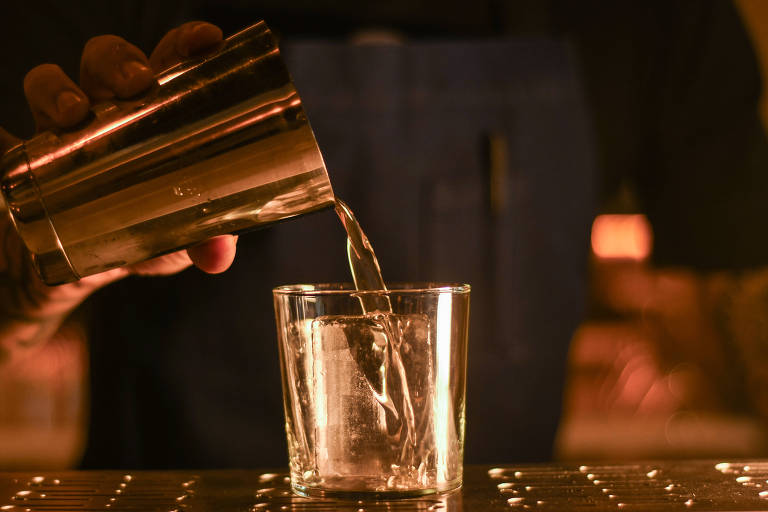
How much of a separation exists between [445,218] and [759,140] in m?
0.78

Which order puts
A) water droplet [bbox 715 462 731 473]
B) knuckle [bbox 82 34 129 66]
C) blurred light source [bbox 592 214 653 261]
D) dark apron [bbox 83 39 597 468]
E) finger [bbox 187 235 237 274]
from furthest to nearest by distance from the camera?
1. blurred light source [bbox 592 214 653 261]
2. dark apron [bbox 83 39 597 468]
3. finger [bbox 187 235 237 274]
4. knuckle [bbox 82 34 129 66]
5. water droplet [bbox 715 462 731 473]

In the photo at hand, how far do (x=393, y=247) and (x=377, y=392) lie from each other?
88 cm

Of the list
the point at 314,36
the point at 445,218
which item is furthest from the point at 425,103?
the point at 314,36

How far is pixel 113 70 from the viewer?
2.62 ft

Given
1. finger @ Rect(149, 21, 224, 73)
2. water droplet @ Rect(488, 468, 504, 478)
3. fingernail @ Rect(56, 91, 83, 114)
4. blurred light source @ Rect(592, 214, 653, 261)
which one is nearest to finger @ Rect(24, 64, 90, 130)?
fingernail @ Rect(56, 91, 83, 114)

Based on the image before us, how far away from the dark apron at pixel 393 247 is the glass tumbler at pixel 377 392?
84 cm

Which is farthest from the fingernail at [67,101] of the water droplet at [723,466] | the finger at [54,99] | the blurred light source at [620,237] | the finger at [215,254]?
the blurred light source at [620,237]

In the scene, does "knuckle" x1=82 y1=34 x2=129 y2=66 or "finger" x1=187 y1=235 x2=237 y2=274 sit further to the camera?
"finger" x1=187 y1=235 x2=237 y2=274

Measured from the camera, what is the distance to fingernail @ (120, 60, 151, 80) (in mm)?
752

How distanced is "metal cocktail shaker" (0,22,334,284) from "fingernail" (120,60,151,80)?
23 mm

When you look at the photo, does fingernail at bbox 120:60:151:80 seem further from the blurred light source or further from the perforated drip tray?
the blurred light source

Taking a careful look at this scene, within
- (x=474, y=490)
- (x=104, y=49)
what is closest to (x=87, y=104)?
(x=104, y=49)

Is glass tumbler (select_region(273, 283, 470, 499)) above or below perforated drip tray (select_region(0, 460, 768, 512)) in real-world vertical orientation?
above

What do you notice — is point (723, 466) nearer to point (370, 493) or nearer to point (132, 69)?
point (370, 493)
